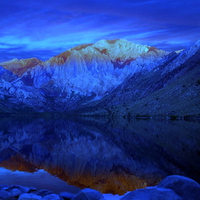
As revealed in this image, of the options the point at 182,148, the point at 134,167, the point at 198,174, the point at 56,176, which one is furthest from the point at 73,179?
the point at 182,148

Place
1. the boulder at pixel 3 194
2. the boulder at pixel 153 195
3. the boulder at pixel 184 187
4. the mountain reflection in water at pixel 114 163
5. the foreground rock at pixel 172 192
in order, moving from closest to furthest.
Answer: the boulder at pixel 153 195 < the foreground rock at pixel 172 192 < the boulder at pixel 184 187 < the boulder at pixel 3 194 < the mountain reflection in water at pixel 114 163

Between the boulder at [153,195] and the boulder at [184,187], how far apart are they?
1.00 metres

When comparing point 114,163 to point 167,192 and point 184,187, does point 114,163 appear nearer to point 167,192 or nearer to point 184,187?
point 184,187

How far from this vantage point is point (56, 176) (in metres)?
45.3

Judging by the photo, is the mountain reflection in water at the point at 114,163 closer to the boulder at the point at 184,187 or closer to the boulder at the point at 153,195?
the boulder at the point at 184,187

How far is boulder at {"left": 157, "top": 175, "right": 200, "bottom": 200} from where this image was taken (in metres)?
25.8

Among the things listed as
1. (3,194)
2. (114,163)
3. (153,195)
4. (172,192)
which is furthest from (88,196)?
(114,163)

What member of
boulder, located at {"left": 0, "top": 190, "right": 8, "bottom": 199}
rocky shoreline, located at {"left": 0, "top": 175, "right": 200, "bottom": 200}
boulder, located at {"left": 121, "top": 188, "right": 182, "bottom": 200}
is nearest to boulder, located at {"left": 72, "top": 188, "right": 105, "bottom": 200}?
rocky shoreline, located at {"left": 0, "top": 175, "right": 200, "bottom": 200}

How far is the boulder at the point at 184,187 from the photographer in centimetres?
2581

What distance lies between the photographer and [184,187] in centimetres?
2639

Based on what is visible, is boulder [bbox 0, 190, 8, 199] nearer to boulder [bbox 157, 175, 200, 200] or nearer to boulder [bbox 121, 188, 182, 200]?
boulder [bbox 121, 188, 182, 200]

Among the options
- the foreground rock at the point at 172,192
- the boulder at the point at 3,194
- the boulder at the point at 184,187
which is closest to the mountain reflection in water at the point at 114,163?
the boulder at the point at 3,194

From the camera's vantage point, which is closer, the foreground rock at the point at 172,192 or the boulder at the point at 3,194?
the foreground rock at the point at 172,192

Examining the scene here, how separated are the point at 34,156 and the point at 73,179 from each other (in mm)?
24576
